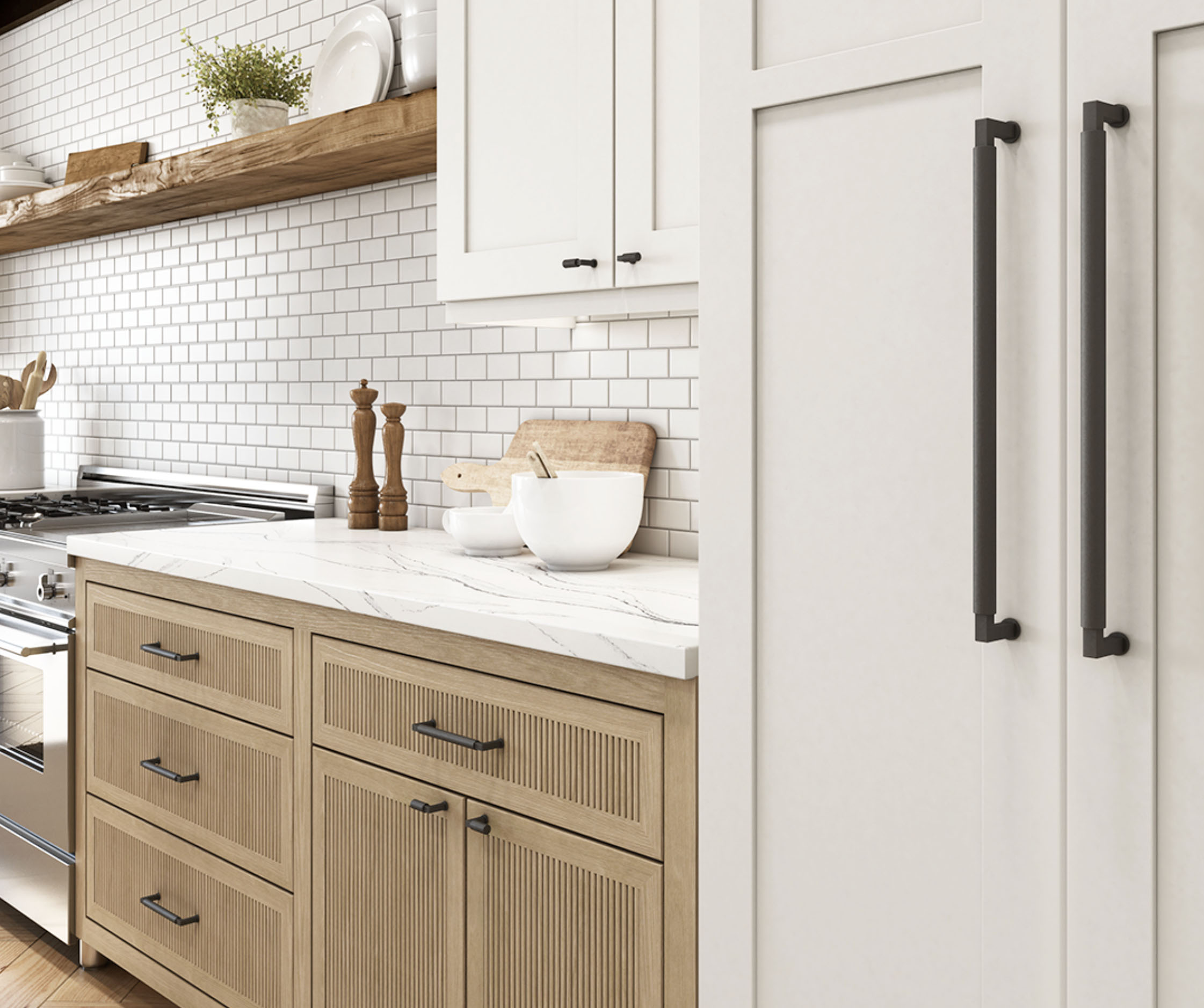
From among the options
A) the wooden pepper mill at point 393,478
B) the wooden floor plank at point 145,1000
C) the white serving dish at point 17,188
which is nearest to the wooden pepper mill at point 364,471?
the wooden pepper mill at point 393,478

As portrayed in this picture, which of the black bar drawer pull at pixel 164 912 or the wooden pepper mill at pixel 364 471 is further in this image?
the wooden pepper mill at pixel 364 471

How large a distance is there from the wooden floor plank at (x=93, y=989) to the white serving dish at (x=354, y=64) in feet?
6.63

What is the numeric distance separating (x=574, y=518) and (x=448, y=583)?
266 mm

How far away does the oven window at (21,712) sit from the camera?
103 inches

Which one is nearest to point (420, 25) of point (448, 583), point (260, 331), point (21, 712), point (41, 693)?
point (260, 331)

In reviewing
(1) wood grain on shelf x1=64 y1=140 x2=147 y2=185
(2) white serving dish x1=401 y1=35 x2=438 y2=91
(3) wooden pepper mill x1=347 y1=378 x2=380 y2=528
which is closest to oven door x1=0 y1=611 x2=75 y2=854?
(3) wooden pepper mill x1=347 y1=378 x2=380 y2=528

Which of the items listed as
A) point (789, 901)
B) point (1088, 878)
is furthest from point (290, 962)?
point (1088, 878)

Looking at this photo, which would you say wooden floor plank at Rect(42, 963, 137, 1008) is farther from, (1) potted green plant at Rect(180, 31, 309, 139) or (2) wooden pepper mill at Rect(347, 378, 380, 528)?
(1) potted green plant at Rect(180, 31, 309, 139)

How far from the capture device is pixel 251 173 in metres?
2.75

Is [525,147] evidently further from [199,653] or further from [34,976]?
[34,976]

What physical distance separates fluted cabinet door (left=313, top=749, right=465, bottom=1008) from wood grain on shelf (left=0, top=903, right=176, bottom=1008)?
0.77 m

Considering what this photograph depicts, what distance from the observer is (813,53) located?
125cm

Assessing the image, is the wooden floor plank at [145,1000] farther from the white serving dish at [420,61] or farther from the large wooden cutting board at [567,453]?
the white serving dish at [420,61]

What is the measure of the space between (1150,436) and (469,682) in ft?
3.28
